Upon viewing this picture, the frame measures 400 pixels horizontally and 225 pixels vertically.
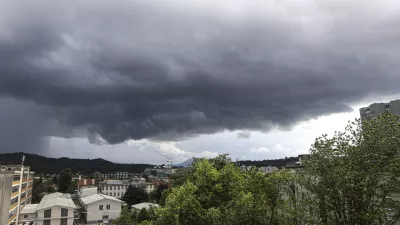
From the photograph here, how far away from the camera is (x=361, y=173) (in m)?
15.7

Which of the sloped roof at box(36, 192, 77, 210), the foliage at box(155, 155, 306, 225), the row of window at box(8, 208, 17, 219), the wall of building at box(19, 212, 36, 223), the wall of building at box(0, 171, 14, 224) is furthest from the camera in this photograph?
the sloped roof at box(36, 192, 77, 210)

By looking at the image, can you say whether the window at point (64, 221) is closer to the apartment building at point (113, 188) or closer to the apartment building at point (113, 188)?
the apartment building at point (113, 188)

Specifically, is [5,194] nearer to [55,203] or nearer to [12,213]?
[12,213]

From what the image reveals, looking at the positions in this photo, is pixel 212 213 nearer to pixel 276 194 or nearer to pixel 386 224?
pixel 276 194

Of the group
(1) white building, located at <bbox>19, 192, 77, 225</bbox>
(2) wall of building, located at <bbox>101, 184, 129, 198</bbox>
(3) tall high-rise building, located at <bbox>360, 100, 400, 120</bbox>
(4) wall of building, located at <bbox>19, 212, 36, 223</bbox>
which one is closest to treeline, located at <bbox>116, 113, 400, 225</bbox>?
(1) white building, located at <bbox>19, 192, 77, 225</bbox>

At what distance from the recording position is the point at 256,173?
2217cm

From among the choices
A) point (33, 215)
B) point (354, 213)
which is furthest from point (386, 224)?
point (33, 215)

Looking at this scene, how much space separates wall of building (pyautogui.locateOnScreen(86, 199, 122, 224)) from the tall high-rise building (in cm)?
6908

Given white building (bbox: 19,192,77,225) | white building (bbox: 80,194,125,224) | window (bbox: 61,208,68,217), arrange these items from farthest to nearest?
1. white building (bbox: 80,194,125,224)
2. window (bbox: 61,208,68,217)
3. white building (bbox: 19,192,77,225)

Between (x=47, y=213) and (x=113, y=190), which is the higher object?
(x=47, y=213)

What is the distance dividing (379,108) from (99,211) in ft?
272

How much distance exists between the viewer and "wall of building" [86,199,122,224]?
69812 millimetres

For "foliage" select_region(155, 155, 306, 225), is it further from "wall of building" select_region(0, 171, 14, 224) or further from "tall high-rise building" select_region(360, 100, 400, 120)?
"tall high-rise building" select_region(360, 100, 400, 120)

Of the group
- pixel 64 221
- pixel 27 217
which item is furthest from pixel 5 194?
pixel 64 221
